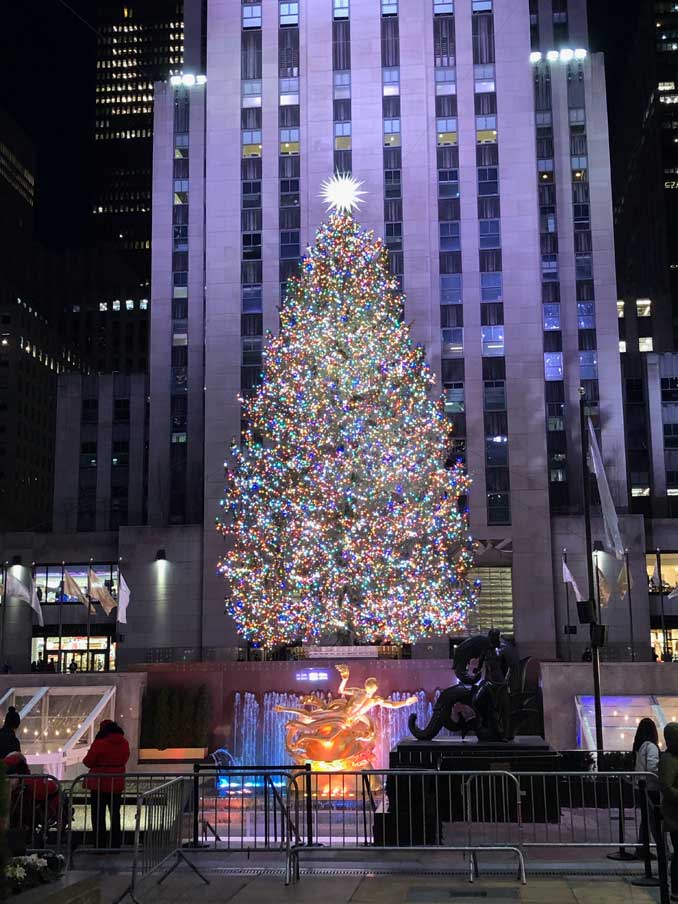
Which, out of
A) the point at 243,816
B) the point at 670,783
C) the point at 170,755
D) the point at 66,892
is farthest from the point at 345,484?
the point at 66,892

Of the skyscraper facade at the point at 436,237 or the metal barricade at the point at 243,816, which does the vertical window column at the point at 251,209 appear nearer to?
the skyscraper facade at the point at 436,237

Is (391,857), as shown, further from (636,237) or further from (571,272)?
(636,237)

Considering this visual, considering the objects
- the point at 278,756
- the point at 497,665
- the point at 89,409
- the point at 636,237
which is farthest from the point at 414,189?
the point at 636,237

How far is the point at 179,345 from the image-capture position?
2616 inches

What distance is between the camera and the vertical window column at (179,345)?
6544cm

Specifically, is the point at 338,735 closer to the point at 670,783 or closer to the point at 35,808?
the point at 35,808

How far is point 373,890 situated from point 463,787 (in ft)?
9.83

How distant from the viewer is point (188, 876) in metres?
14.9

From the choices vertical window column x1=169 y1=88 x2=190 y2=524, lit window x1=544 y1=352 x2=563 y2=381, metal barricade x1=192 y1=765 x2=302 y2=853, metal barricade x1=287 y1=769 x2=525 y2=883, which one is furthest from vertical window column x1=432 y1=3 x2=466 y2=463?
metal barricade x1=287 y1=769 x2=525 y2=883

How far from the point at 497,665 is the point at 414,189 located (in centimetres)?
4385

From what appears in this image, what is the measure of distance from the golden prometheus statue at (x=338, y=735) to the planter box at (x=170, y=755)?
689 cm

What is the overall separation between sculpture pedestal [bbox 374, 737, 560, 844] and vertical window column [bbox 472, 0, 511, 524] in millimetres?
37290

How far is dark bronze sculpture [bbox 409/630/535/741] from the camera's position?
→ 20016 mm

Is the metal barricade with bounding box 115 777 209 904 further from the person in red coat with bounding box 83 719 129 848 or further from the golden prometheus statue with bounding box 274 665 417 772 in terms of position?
the golden prometheus statue with bounding box 274 665 417 772
